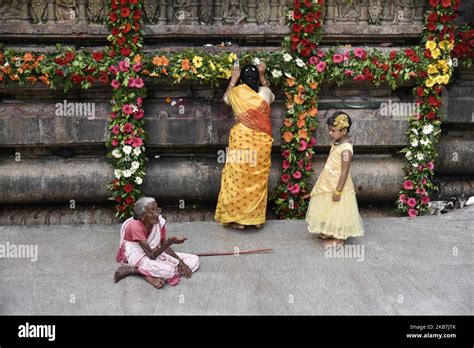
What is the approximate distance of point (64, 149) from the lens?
8.98 meters

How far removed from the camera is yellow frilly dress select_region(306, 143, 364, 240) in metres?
7.46

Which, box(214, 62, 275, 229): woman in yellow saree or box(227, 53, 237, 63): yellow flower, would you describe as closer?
box(214, 62, 275, 229): woman in yellow saree

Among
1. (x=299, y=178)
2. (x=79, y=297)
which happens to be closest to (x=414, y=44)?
(x=299, y=178)

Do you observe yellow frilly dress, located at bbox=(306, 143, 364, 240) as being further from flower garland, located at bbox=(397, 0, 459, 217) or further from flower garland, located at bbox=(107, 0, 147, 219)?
flower garland, located at bbox=(107, 0, 147, 219)

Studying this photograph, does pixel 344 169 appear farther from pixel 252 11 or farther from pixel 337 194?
pixel 252 11

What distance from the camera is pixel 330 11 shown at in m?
8.83

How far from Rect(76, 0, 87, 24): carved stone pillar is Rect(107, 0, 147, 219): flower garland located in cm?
40

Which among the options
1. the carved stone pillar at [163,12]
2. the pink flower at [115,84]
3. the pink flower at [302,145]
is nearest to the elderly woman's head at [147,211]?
the pink flower at [115,84]

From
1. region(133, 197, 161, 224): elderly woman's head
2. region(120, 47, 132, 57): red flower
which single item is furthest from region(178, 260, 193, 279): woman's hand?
region(120, 47, 132, 57): red flower

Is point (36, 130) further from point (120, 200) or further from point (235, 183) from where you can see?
point (235, 183)

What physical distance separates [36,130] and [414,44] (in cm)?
533

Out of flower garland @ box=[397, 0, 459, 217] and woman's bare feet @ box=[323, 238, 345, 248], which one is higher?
flower garland @ box=[397, 0, 459, 217]

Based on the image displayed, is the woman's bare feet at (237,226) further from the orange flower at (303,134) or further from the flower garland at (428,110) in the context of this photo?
the flower garland at (428,110)

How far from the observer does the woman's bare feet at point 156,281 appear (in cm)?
671
